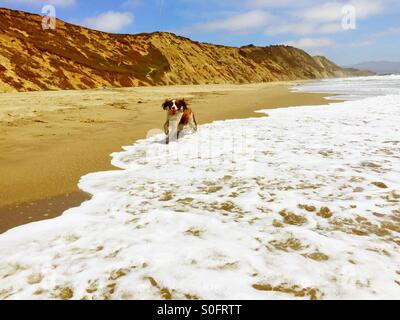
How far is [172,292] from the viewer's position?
2.50 metres

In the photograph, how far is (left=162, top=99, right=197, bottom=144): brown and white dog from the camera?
857 centimetres

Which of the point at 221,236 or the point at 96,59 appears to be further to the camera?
the point at 96,59

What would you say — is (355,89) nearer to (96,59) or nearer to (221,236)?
(96,59)

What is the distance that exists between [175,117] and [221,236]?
569cm

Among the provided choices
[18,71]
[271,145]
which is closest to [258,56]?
[18,71]

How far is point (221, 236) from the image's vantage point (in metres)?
3.34

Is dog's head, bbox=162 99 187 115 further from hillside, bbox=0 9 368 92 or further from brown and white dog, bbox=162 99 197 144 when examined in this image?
hillside, bbox=0 9 368 92

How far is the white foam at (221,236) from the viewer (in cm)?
257

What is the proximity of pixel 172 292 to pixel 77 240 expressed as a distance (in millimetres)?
1260

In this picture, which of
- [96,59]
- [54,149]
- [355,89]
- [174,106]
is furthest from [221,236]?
[96,59]

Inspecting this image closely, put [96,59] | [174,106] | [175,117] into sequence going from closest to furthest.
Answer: [174,106], [175,117], [96,59]

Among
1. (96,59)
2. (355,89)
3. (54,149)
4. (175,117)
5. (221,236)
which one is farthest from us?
(96,59)

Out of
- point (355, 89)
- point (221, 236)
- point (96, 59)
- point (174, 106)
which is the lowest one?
point (221, 236)

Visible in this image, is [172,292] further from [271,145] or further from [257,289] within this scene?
[271,145]
